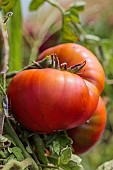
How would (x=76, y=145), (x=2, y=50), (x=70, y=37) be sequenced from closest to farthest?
(x=2, y=50)
(x=76, y=145)
(x=70, y=37)

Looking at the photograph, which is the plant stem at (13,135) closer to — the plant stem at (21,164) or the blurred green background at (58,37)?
the plant stem at (21,164)

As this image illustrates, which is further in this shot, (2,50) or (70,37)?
(70,37)

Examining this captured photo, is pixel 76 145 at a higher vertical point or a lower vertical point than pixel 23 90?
lower

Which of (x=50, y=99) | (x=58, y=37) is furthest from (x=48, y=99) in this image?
(x=58, y=37)

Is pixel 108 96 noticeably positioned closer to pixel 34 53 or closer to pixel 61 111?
pixel 34 53

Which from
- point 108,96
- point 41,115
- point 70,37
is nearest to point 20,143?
Result: point 41,115

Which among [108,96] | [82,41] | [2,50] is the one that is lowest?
[108,96]

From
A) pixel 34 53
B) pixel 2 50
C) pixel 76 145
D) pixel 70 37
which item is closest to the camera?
pixel 2 50

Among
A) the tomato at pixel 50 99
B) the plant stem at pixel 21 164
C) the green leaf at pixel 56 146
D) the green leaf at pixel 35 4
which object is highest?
the green leaf at pixel 35 4

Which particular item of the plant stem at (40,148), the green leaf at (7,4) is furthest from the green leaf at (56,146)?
the green leaf at (7,4)
